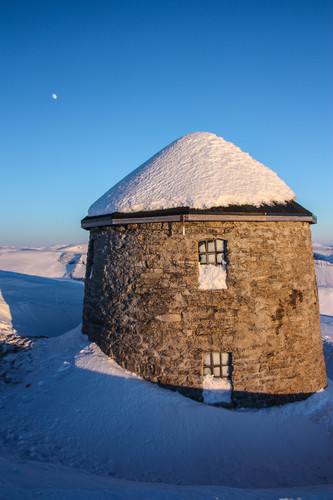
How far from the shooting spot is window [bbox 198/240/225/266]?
20.7 ft

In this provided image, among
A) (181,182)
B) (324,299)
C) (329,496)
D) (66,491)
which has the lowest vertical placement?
(324,299)

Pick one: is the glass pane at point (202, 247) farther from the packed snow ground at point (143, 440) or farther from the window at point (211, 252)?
the packed snow ground at point (143, 440)

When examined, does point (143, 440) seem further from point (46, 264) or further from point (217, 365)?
point (46, 264)

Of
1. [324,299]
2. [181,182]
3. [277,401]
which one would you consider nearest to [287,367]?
[277,401]

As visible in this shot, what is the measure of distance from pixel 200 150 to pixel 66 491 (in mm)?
7211

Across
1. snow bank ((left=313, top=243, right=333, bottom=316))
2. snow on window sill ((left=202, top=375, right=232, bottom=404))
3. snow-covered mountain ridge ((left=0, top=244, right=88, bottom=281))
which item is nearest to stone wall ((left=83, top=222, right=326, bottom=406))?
snow on window sill ((left=202, top=375, right=232, bottom=404))

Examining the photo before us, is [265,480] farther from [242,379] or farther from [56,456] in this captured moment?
[56,456]

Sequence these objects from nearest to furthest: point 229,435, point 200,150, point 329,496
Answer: point 329,496 → point 229,435 → point 200,150

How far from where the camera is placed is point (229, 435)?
208 inches

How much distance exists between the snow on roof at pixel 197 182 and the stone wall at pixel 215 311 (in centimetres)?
53

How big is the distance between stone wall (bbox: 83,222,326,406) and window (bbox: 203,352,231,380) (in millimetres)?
167

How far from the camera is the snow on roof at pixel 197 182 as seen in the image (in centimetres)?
642

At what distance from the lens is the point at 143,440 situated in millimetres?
4902

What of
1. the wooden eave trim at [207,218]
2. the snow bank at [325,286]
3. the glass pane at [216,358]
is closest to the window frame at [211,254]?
the wooden eave trim at [207,218]
